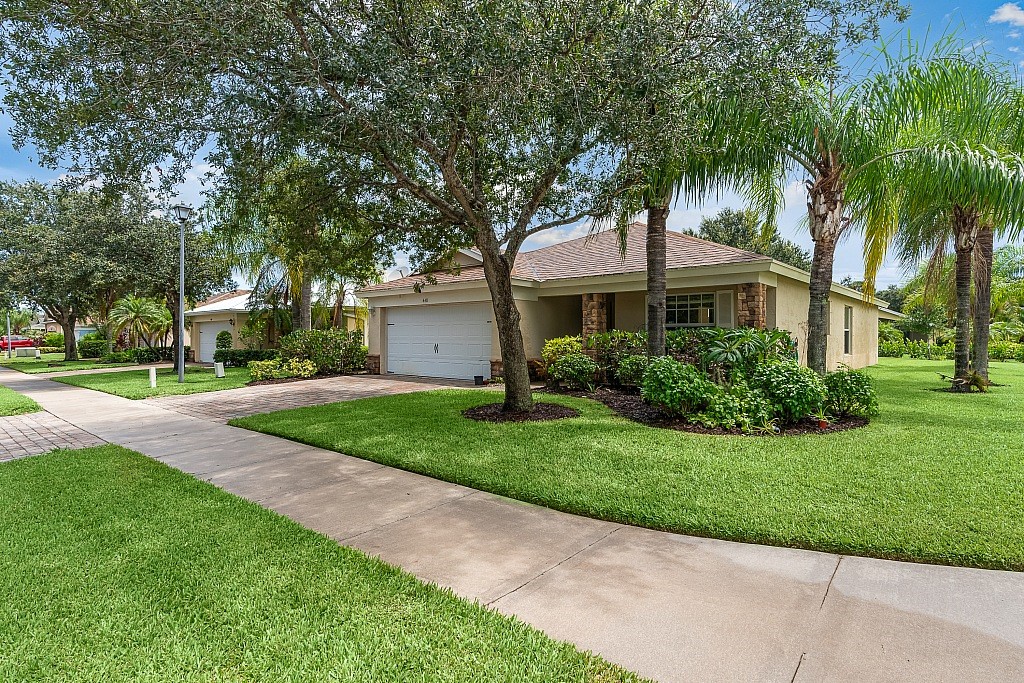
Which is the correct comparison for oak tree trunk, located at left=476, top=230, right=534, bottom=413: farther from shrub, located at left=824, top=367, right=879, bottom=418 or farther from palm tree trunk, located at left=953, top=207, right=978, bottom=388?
palm tree trunk, located at left=953, top=207, right=978, bottom=388

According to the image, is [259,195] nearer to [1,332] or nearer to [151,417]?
[151,417]

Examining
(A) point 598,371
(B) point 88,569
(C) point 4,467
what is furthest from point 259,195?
(A) point 598,371

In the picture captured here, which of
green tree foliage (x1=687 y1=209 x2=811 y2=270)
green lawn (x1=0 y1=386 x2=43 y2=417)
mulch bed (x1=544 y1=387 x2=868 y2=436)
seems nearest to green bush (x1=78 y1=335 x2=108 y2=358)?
green lawn (x1=0 y1=386 x2=43 y2=417)

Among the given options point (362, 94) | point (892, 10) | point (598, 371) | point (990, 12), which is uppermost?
point (990, 12)

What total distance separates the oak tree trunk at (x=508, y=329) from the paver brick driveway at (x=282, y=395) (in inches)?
183

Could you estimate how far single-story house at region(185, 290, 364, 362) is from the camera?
2477cm

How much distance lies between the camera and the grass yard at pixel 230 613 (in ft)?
8.43

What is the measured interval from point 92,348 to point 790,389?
38.9m

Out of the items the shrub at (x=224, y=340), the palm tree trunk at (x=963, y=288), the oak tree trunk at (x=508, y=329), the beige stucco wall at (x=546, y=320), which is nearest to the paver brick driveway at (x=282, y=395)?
the beige stucco wall at (x=546, y=320)

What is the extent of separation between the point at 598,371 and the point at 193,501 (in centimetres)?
901

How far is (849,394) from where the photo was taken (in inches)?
326

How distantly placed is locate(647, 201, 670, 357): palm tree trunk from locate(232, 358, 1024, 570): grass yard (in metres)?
2.13

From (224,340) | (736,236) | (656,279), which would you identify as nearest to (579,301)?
(656,279)

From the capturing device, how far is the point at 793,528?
4246 millimetres
